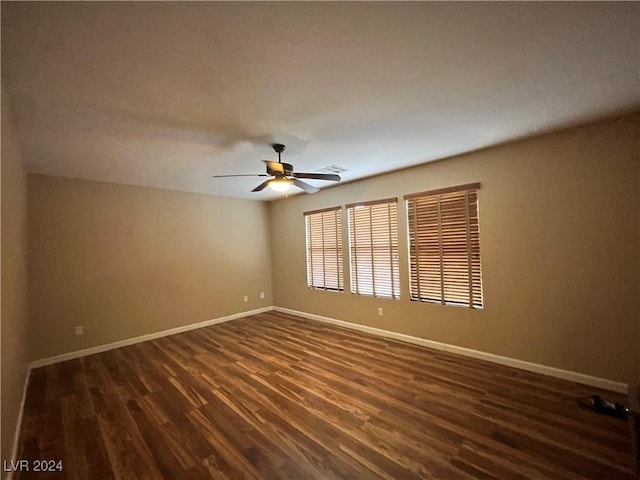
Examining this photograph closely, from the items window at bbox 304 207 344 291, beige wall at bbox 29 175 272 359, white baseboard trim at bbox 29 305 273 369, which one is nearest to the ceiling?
beige wall at bbox 29 175 272 359

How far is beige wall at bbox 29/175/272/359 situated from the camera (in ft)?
11.7

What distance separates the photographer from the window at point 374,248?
4.03m

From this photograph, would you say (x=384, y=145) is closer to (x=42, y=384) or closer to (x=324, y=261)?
(x=324, y=261)

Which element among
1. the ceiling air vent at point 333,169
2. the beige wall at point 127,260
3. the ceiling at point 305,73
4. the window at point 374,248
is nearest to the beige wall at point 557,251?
the ceiling at point 305,73

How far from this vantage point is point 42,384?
295 cm

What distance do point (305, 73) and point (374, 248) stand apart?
3.04m

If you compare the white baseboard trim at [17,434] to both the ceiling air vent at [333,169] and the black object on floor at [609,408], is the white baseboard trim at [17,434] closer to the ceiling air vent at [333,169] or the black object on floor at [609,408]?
the ceiling air vent at [333,169]

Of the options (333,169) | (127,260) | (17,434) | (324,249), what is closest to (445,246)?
(333,169)

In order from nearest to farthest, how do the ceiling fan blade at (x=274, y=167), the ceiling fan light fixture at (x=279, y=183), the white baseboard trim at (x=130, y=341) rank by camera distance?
the ceiling fan blade at (x=274, y=167) → the ceiling fan light fixture at (x=279, y=183) → the white baseboard trim at (x=130, y=341)

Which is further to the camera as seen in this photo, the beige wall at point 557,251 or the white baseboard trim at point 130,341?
the white baseboard trim at point 130,341

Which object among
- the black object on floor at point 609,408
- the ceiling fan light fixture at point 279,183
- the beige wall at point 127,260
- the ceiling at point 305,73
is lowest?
the black object on floor at point 609,408

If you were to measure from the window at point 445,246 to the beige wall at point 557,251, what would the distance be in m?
0.12

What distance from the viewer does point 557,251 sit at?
2705 millimetres

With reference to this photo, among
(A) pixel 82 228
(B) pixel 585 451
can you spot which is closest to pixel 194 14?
(B) pixel 585 451
